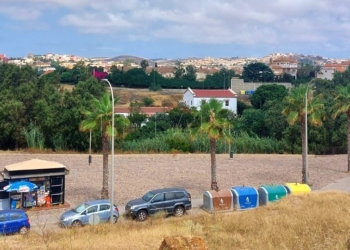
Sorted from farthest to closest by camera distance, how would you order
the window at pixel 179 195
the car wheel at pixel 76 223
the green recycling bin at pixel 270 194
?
the green recycling bin at pixel 270 194
the window at pixel 179 195
the car wheel at pixel 76 223

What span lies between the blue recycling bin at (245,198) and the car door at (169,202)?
129 inches

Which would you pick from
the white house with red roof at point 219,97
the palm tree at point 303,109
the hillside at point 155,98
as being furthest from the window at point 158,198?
the hillside at point 155,98

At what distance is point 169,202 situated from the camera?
21828mm

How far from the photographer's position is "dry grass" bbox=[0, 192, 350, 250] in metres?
12.8

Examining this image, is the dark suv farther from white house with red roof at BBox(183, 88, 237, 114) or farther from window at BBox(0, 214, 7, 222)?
white house with red roof at BBox(183, 88, 237, 114)

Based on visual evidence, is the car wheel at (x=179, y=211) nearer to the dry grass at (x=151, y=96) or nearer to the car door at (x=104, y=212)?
the car door at (x=104, y=212)

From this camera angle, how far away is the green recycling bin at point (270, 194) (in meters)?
23.3

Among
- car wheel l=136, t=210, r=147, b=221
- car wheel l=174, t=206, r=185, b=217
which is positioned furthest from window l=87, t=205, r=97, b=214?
car wheel l=174, t=206, r=185, b=217

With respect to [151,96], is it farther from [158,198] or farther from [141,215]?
[141,215]

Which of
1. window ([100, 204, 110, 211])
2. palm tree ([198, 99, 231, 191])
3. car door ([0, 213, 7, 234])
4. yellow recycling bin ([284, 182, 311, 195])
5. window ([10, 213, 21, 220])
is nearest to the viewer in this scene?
car door ([0, 213, 7, 234])

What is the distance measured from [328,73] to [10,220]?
16508 centimetres

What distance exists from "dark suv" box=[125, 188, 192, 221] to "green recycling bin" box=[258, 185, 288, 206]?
13.4 feet

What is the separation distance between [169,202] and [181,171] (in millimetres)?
12137

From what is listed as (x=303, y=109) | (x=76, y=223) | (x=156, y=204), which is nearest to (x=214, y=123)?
(x=156, y=204)
